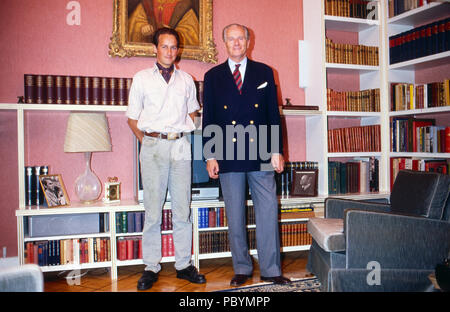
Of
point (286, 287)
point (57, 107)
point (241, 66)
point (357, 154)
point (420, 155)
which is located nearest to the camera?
point (286, 287)

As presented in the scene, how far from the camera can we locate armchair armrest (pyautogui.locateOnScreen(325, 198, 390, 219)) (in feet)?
7.97

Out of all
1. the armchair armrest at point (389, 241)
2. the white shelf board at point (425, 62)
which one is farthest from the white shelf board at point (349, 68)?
the armchair armrest at point (389, 241)

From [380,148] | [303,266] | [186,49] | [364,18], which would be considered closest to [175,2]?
[186,49]

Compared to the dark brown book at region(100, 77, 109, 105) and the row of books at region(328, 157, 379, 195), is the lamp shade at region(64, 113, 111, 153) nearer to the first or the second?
the dark brown book at region(100, 77, 109, 105)

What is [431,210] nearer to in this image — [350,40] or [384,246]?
[384,246]

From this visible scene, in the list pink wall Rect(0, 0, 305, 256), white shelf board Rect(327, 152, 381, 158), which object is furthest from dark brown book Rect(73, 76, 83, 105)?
white shelf board Rect(327, 152, 381, 158)

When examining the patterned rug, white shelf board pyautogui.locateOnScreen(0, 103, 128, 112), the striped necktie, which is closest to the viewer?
the patterned rug

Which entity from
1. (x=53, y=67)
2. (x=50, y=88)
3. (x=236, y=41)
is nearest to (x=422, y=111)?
(x=236, y=41)

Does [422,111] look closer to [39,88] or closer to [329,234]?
[329,234]

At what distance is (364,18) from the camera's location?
3275 mm

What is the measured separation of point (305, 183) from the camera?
3.04 meters

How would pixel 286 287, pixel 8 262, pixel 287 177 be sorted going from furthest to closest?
pixel 287 177, pixel 8 262, pixel 286 287

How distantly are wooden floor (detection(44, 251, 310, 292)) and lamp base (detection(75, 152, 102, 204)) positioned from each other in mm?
577

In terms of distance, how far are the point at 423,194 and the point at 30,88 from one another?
2.67m
